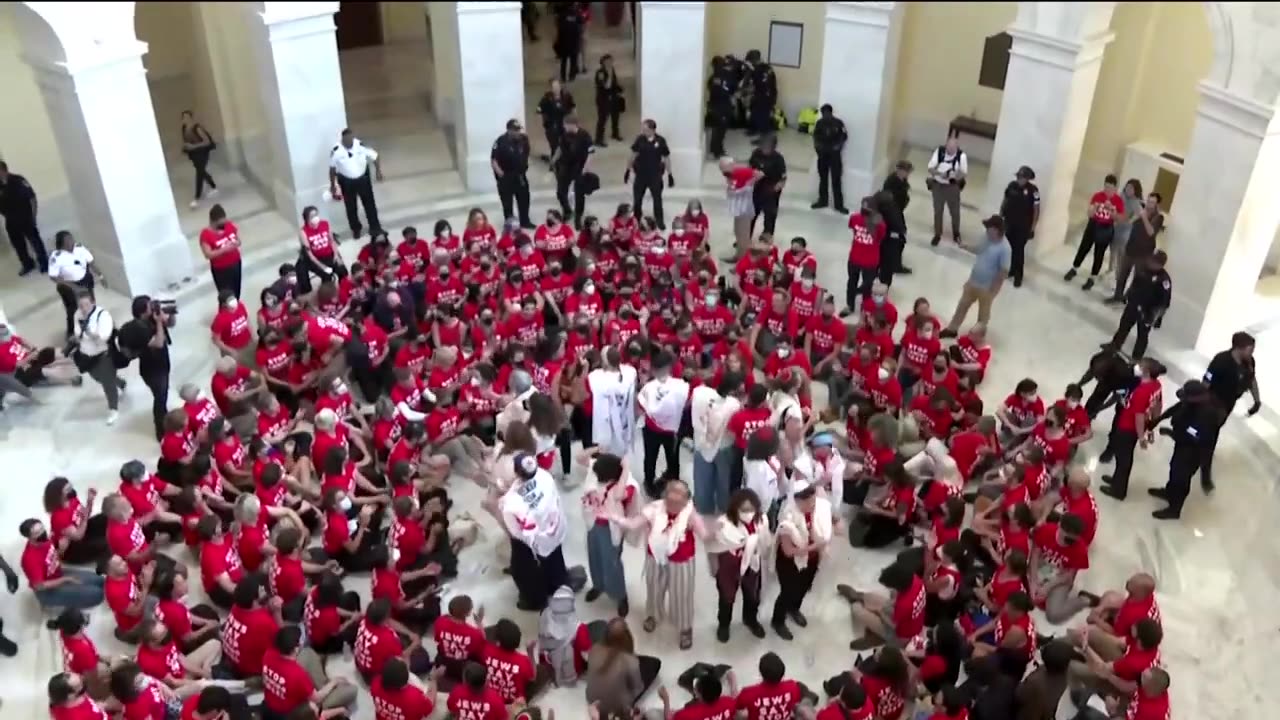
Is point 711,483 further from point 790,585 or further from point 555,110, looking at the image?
point 555,110

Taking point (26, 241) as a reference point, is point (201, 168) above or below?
above

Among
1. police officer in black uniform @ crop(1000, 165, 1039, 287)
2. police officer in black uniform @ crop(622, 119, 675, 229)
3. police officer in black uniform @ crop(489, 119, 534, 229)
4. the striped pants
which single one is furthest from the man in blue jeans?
police officer in black uniform @ crop(1000, 165, 1039, 287)

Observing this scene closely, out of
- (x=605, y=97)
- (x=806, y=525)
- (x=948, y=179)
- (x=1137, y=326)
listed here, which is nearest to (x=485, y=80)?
(x=605, y=97)

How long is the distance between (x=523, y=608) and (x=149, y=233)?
7.36m

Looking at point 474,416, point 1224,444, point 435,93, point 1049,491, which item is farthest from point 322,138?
point 1224,444

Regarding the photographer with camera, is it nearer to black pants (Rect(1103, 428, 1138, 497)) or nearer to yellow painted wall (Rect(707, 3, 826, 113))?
black pants (Rect(1103, 428, 1138, 497))

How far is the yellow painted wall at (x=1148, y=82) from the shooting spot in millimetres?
13695

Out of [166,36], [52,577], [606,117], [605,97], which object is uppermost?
[166,36]

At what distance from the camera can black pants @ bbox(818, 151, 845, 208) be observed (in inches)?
591

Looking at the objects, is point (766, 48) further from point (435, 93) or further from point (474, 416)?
point (474, 416)

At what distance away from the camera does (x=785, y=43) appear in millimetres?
17500

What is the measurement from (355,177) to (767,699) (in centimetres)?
942

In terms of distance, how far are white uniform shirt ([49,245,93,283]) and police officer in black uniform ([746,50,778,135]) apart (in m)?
9.75

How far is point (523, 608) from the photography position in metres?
9.24
